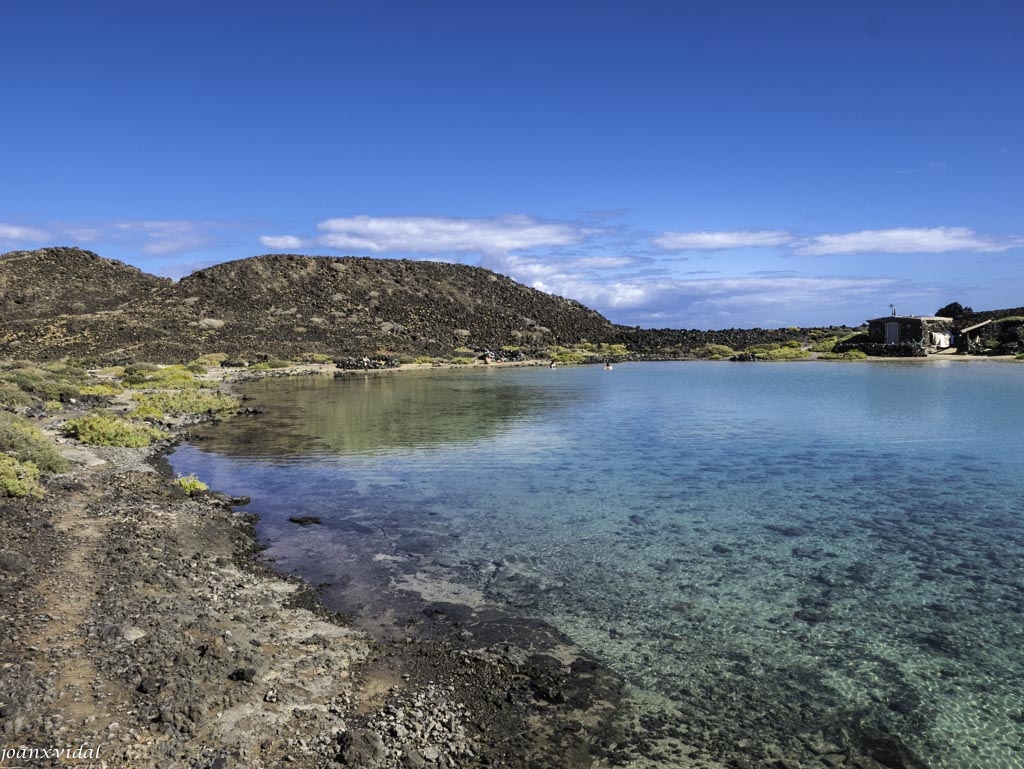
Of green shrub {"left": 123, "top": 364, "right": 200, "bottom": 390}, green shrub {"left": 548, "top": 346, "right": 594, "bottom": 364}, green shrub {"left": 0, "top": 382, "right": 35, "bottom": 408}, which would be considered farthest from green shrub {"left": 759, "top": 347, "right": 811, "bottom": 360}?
green shrub {"left": 0, "top": 382, "right": 35, "bottom": 408}

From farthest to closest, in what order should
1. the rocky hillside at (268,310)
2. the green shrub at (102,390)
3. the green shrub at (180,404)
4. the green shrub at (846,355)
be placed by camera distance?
A: the green shrub at (846,355) < the rocky hillside at (268,310) < the green shrub at (102,390) < the green shrub at (180,404)

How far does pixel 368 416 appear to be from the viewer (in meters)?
34.0

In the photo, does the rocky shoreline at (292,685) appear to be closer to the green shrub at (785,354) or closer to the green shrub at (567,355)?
the green shrub at (567,355)

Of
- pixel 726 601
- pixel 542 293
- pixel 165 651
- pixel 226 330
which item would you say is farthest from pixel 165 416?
pixel 542 293

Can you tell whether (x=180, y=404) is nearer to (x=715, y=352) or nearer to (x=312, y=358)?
(x=312, y=358)

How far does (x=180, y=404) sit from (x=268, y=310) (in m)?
57.5

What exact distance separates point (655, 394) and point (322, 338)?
2048 inches

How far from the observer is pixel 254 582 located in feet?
36.2

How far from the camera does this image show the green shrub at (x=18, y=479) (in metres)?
13.3

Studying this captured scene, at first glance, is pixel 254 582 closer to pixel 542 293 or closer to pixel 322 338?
pixel 322 338

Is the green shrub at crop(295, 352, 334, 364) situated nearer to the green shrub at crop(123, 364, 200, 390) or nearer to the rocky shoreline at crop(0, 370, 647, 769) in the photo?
the green shrub at crop(123, 364, 200, 390)

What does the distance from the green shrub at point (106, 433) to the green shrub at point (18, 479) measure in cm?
729

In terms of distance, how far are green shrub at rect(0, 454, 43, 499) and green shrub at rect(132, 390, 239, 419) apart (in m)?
16.2

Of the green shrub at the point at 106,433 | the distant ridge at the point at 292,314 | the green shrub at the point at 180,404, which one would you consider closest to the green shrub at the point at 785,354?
the distant ridge at the point at 292,314
